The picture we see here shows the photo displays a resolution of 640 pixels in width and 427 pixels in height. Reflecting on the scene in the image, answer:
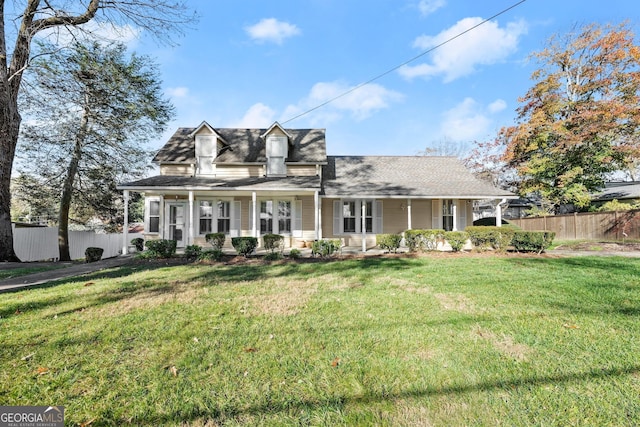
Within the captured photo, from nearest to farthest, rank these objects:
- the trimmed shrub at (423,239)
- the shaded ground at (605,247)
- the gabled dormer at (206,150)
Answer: the trimmed shrub at (423,239) < the shaded ground at (605,247) < the gabled dormer at (206,150)

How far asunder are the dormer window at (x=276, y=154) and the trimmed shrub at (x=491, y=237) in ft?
31.0

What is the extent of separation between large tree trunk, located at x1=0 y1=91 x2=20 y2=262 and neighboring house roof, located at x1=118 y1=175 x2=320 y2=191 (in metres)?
3.53

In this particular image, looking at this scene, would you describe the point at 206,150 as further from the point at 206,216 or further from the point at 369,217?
the point at 369,217

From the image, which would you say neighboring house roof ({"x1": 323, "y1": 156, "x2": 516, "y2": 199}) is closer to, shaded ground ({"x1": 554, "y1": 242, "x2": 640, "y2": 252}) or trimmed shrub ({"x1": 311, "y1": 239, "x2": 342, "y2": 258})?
trimmed shrub ({"x1": 311, "y1": 239, "x2": 342, "y2": 258})

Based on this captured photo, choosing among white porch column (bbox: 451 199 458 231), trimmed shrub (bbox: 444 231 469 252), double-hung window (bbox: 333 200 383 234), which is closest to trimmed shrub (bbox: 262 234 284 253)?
double-hung window (bbox: 333 200 383 234)

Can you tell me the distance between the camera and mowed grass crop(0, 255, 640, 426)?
7.72 ft

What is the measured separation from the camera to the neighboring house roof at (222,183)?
1304 cm

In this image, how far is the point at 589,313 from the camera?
14.8 ft

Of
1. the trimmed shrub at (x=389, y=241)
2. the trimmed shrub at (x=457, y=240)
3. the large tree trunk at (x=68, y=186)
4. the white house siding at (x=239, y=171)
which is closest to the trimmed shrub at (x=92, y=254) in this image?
the large tree trunk at (x=68, y=186)

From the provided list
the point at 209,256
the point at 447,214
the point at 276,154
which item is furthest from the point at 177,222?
the point at 447,214

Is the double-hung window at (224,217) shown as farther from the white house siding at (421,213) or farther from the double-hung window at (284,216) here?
the white house siding at (421,213)

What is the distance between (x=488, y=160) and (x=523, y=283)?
24985mm

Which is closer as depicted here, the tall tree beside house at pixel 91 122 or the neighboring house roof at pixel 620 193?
the tall tree beside house at pixel 91 122

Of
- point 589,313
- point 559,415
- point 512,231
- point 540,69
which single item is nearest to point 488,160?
point 540,69
